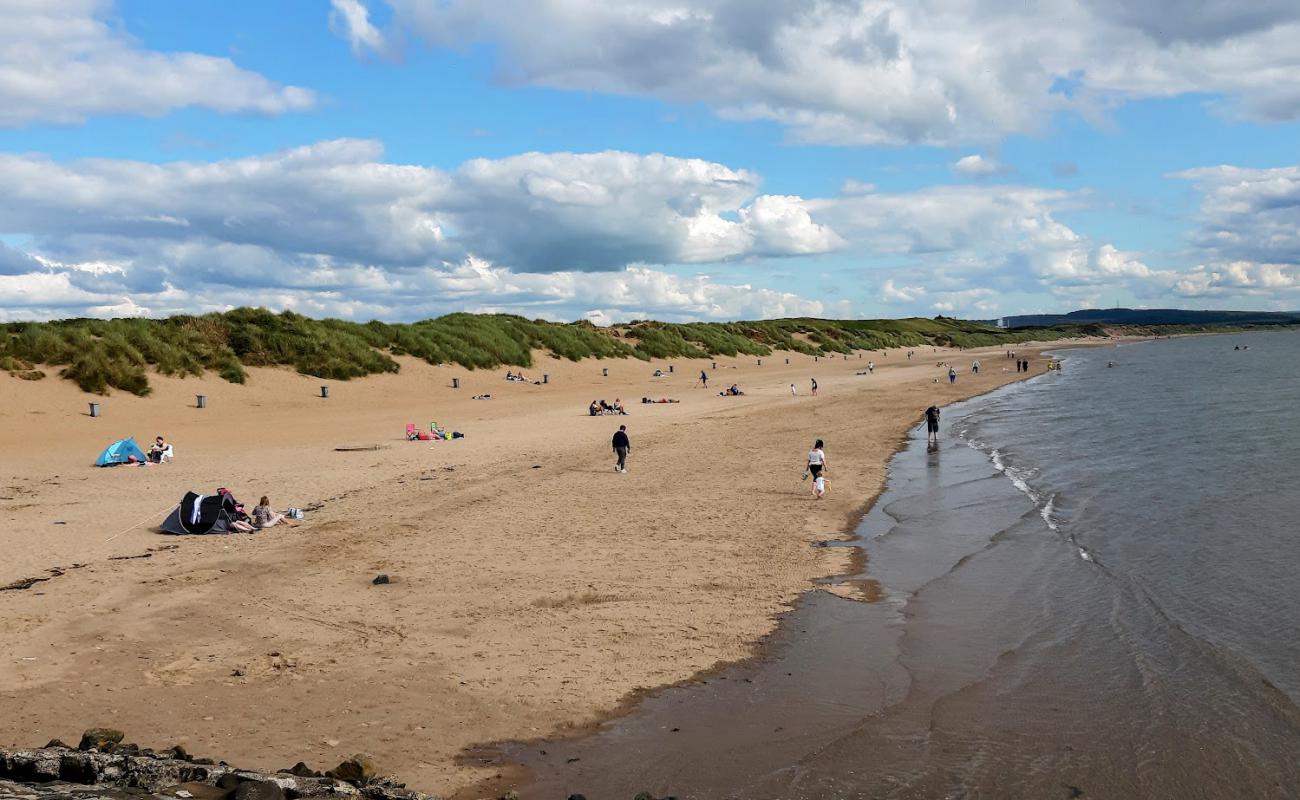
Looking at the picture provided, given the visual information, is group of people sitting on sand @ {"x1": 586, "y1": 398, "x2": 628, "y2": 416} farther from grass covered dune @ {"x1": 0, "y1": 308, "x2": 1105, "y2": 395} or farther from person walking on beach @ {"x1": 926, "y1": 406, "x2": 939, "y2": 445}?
grass covered dune @ {"x1": 0, "y1": 308, "x2": 1105, "y2": 395}

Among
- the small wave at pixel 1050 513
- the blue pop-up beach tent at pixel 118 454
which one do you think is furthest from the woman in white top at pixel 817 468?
the blue pop-up beach tent at pixel 118 454

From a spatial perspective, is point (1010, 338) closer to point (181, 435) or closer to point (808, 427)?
point (808, 427)


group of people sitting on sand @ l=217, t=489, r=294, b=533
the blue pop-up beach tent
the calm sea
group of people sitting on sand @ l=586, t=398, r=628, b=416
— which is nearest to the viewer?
the calm sea

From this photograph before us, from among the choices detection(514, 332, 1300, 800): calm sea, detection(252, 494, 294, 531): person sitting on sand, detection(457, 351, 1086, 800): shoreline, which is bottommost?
detection(514, 332, 1300, 800): calm sea

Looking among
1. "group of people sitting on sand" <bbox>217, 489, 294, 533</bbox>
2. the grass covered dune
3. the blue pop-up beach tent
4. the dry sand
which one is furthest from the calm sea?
the grass covered dune

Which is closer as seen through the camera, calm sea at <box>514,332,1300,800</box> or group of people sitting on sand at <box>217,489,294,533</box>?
calm sea at <box>514,332,1300,800</box>

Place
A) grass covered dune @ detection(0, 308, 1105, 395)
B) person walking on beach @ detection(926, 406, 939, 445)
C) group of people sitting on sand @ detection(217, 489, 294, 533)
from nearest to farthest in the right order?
group of people sitting on sand @ detection(217, 489, 294, 533) < person walking on beach @ detection(926, 406, 939, 445) < grass covered dune @ detection(0, 308, 1105, 395)

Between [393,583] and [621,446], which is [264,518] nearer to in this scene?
[393,583]

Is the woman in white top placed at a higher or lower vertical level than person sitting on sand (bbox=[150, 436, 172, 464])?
lower

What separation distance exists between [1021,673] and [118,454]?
23.3 metres

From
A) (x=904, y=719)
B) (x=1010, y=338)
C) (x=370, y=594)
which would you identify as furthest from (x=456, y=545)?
(x=1010, y=338)

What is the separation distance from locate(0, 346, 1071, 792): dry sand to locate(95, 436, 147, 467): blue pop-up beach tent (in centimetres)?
62

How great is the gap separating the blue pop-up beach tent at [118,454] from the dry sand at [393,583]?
0.62 m

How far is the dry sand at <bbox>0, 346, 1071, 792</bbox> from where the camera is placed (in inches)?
353
